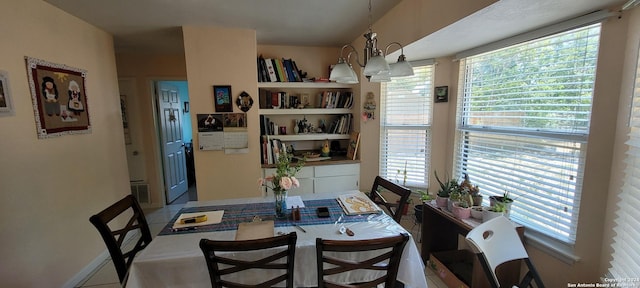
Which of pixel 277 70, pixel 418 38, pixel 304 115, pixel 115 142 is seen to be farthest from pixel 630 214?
pixel 115 142

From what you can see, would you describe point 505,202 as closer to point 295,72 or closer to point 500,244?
point 500,244

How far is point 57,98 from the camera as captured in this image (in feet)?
6.46

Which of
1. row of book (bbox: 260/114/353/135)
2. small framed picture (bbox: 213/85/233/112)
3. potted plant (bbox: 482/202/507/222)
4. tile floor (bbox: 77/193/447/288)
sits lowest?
tile floor (bbox: 77/193/447/288)

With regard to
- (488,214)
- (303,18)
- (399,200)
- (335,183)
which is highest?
(303,18)

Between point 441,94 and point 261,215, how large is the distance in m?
2.16

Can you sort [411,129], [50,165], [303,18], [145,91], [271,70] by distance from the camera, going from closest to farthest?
[50,165]
[303,18]
[411,129]
[271,70]
[145,91]

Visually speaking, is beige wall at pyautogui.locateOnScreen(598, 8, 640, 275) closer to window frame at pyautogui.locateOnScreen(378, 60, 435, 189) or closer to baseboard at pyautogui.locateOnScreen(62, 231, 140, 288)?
window frame at pyautogui.locateOnScreen(378, 60, 435, 189)

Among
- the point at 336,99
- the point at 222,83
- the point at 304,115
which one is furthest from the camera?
the point at 304,115

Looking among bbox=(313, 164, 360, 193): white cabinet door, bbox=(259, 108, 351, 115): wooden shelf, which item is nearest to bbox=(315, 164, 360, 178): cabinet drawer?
bbox=(313, 164, 360, 193): white cabinet door

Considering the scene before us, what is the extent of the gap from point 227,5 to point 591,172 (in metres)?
2.73

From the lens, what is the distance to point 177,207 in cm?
381

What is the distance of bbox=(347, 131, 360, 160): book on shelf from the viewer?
123 inches

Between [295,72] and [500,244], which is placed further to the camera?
[295,72]

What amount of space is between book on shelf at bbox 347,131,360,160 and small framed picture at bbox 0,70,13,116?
113 inches
